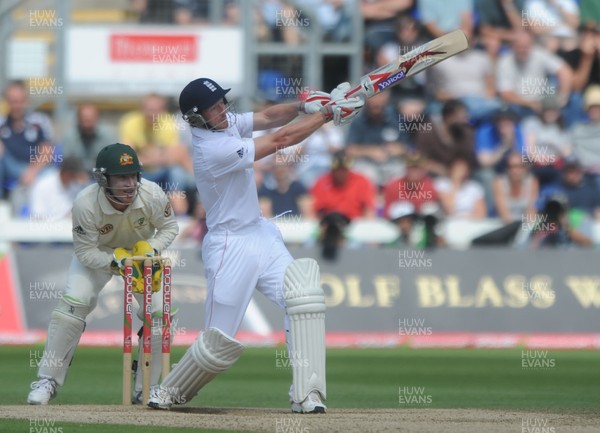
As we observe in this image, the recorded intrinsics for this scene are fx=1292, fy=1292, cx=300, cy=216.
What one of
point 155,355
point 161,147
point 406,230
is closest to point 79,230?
point 155,355

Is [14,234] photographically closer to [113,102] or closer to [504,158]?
[113,102]

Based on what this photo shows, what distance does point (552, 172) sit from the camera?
55.9 ft

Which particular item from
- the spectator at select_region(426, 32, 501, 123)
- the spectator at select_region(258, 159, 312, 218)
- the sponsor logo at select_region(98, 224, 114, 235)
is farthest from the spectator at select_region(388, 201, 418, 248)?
the sponsor logo at select_region(98, 224, 114, 235)

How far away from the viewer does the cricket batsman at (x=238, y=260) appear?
8.27m

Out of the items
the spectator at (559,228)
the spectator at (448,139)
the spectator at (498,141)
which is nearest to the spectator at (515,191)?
the spectator at (498,141)

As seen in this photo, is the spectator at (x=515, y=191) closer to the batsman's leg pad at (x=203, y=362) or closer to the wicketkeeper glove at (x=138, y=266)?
the wicketkeeper glove at (x=138, y=266)

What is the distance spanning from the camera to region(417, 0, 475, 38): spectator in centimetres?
1822

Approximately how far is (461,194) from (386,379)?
5.46 m

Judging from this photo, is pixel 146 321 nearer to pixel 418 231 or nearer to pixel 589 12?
pixel 418 231

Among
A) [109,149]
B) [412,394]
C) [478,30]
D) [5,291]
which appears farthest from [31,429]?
[478,30]

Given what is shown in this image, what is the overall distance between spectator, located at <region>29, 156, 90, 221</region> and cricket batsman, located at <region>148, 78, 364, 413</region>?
25.4 ft

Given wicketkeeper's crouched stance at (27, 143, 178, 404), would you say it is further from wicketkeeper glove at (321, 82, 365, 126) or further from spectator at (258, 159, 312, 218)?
spectator at (258, 159, 312, 218)

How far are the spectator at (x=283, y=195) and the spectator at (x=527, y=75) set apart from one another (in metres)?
3.72

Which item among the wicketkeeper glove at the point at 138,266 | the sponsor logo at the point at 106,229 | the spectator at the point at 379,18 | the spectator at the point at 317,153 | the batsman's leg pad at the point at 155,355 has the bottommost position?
the batsman's leg pad at the point at 155,355
